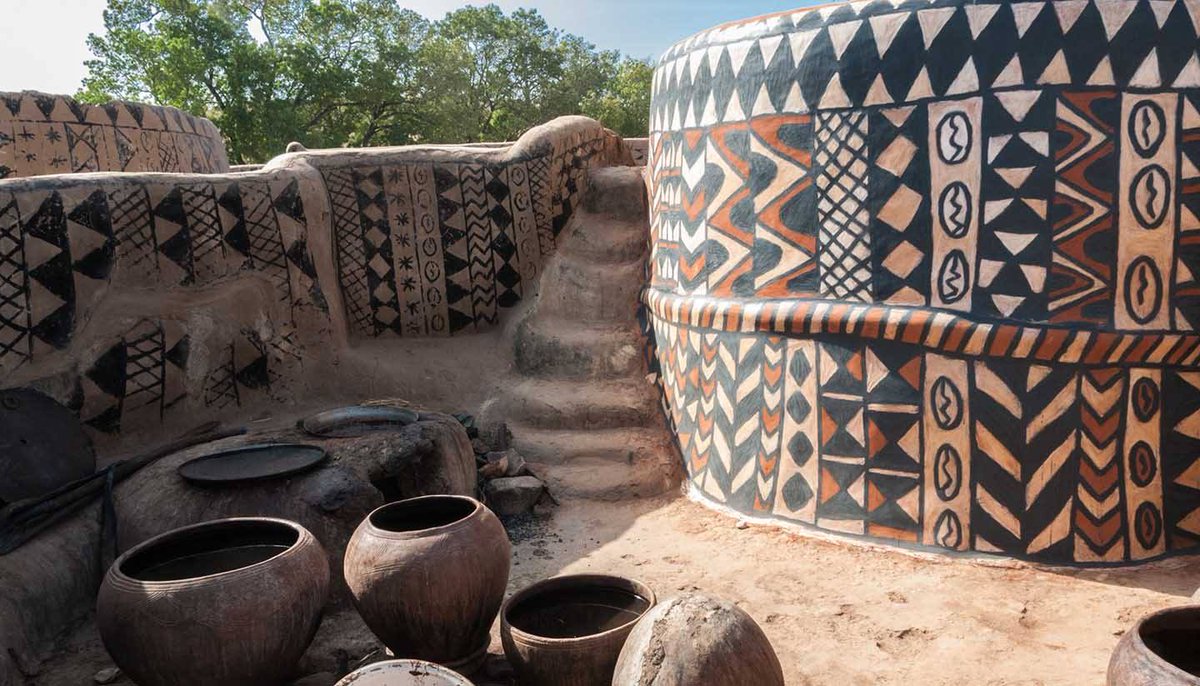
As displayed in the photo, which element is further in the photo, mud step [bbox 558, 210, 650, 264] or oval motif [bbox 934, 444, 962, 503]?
mud step [bbox 558, 210, 650, 264]

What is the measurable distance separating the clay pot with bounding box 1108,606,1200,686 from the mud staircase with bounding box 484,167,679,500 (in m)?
3.52

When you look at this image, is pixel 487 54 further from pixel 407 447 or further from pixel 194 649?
pixel 194 649

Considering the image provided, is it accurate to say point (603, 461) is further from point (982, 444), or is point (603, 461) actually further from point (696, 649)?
point (696, 649)

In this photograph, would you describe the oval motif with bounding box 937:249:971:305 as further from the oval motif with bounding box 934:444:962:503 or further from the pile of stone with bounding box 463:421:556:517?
the pile of stone with bounding box 463:421:556:517

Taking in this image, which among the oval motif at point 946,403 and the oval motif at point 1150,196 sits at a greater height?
the oval motif at point 1150,196

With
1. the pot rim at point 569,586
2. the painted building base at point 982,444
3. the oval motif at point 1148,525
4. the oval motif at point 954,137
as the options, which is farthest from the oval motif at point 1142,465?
the pot rim at point 569,586

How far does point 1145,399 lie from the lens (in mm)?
4500

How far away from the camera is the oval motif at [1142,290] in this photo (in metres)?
4.42

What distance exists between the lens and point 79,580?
13.6ft

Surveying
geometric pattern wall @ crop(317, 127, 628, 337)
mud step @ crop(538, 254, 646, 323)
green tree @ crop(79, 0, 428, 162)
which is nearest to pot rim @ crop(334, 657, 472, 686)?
mud step @ crop(538, 254, 646, 323)

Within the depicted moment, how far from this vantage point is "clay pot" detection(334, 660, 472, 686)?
2617 mm

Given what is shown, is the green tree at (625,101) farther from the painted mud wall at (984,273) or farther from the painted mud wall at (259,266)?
the painted mud wall at (984,273)

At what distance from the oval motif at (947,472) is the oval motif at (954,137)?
59.4 inches

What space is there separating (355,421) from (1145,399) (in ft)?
14.3
